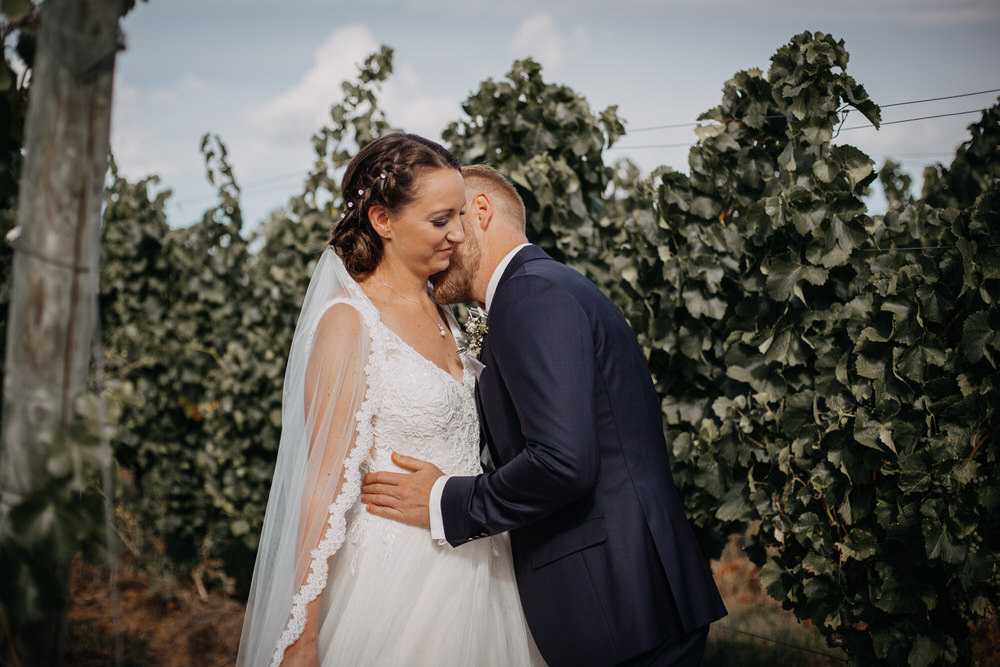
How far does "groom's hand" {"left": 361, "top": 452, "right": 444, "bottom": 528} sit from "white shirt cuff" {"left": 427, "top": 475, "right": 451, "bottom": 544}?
25mm

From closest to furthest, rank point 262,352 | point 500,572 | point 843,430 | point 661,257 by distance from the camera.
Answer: point 500,572 < point 843,430 < point 661,257 < point 262,352

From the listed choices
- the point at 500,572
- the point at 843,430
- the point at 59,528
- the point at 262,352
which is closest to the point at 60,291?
the point at 59,528

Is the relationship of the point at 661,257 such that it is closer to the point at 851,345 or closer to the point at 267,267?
the point at 851,345

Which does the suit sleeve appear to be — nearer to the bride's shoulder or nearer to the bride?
the bride

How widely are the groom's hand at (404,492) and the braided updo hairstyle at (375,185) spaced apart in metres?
0.69

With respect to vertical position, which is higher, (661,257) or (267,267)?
(267,267)

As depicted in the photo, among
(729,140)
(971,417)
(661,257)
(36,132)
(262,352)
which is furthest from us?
(262,352)

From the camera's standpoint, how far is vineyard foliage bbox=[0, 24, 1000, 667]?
2.22m

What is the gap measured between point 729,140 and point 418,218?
1392 millimetres

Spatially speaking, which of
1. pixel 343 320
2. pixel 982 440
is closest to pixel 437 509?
pixel 343 320

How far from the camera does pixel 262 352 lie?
4.86 m

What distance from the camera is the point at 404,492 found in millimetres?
2201

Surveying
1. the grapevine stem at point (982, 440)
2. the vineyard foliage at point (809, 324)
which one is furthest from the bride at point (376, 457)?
the grapevine stem at point (982, 440)

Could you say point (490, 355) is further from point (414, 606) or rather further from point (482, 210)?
point (414, 606)
